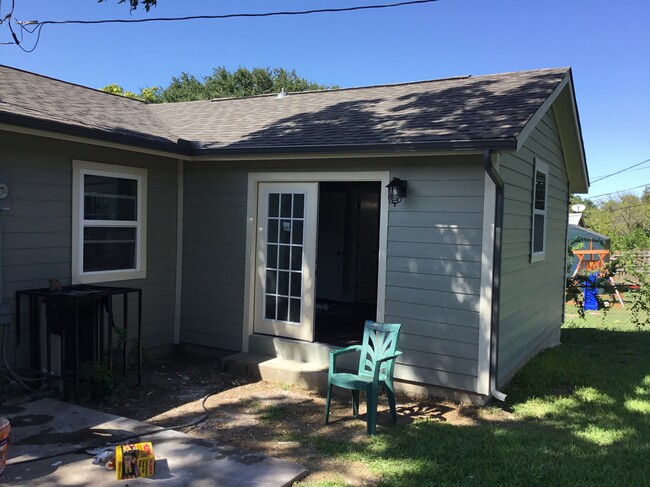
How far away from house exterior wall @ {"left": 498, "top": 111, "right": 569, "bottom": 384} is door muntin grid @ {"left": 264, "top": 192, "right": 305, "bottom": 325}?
224cm

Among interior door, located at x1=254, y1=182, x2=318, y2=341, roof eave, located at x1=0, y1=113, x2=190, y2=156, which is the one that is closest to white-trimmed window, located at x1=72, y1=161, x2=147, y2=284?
roof eave, located at x1=0, y1=113, x2=190, y2=156

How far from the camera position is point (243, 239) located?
20.9 ft

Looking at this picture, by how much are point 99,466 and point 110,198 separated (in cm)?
319

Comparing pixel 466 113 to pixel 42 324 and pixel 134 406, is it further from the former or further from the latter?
pixel 42 324

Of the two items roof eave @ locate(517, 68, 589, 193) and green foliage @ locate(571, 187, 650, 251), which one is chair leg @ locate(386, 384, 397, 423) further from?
green foliage @ locate(571, 187, 650, 251)

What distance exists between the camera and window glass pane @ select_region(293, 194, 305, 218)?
610 cm

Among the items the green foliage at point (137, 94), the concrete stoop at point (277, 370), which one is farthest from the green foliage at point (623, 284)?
the green foliage at point (137, 94)

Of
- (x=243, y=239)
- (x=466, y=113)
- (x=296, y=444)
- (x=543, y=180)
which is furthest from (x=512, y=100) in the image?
(x=296, y=444)

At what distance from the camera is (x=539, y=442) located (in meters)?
4.14

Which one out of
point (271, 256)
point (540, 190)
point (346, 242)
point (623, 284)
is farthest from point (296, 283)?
point (623, 284)

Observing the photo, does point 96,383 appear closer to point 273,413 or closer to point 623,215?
point 273,413

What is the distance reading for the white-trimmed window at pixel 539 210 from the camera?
6621 mm

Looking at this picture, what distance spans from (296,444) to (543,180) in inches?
198

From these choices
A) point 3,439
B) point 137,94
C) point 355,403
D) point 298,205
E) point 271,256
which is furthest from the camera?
point 137,94
